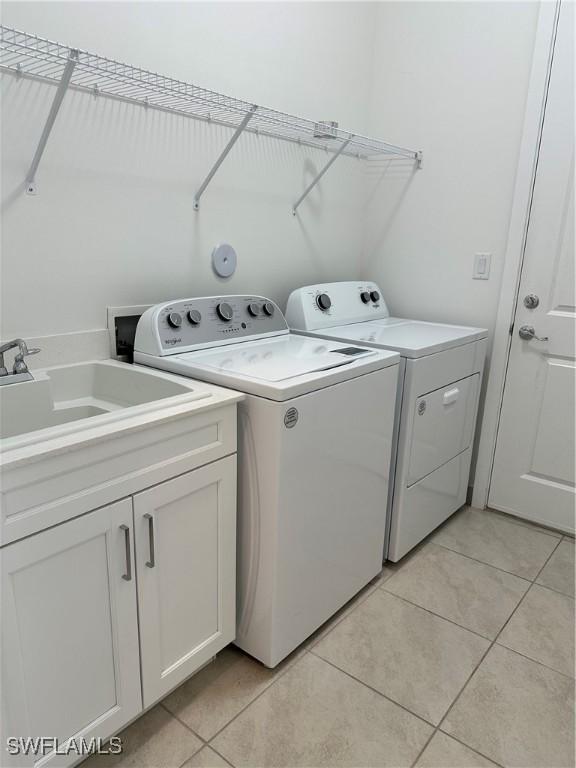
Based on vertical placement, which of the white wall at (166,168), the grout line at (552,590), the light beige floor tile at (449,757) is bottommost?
the grout line at (552,590)

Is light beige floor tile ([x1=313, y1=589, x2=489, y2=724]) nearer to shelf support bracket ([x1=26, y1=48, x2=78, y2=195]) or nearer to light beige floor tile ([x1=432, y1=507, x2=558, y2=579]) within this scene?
light beige floor tile ([x1=432, y1=507, x2=558, y2=579])

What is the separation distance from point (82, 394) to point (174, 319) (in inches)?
14.5

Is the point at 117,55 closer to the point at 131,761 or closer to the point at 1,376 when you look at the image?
the point at 1,376

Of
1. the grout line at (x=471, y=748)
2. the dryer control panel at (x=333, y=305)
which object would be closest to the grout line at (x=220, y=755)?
the grout line at (x=471, y=748)

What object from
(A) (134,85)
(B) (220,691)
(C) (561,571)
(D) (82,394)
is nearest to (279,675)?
(B) (220,691)

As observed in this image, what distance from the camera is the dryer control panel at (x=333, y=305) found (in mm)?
2203

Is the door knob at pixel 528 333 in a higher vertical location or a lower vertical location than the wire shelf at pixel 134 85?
lower

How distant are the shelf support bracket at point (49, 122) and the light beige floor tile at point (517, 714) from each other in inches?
73.3

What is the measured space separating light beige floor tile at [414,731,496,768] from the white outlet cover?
1.64 metres

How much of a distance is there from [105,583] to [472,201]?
218 cm

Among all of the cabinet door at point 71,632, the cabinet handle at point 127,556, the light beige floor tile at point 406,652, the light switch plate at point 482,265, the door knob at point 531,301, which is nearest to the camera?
the cabinet door at point 71,632

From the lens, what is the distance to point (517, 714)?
1.49 meters

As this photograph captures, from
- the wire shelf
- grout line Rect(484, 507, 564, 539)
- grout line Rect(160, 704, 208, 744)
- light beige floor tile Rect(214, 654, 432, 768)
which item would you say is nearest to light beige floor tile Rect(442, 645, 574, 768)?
light beige floor tile Rect(214, 654, 432, 768)

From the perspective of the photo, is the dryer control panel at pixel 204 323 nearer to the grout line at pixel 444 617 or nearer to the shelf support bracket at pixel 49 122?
the shelf support bracket at pixel 49 122
